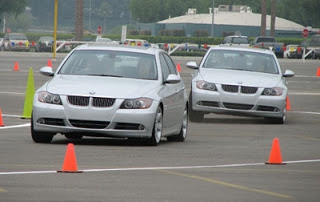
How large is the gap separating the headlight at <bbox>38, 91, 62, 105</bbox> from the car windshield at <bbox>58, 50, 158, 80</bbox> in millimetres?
1130

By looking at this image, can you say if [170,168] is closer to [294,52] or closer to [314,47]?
[294,52]

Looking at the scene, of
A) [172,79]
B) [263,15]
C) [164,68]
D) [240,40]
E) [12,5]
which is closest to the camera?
[172,79]

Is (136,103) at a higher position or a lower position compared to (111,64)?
lower

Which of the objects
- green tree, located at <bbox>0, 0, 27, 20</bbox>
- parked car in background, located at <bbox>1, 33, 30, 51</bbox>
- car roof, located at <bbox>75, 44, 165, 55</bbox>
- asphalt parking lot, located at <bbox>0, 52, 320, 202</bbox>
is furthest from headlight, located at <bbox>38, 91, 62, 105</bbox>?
green tree, located at <bbox>0, 0, 27, 20</bbox>

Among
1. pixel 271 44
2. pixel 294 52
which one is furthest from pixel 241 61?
pixel 294 52

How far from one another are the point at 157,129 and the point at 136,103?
0.67 m

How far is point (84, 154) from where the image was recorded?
46.6 feet

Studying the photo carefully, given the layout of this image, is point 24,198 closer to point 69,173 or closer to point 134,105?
point 69,173

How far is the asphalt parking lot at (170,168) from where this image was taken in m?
10.4

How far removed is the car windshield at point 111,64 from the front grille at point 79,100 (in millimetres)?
1185

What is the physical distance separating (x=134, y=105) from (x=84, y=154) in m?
1.57

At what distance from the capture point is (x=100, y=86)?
51.2ft

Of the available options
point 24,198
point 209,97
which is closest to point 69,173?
point 24,198

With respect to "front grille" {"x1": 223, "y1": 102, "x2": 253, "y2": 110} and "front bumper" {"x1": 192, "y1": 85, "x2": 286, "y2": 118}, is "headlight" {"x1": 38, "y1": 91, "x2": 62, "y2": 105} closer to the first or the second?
"front bumper" {"x1": 192, "y1": 85, "x2": 286, "y2": 118}
